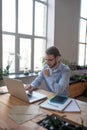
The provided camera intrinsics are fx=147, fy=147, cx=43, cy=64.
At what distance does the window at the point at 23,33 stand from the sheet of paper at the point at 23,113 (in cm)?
206

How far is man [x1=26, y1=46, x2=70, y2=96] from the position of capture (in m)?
1.75

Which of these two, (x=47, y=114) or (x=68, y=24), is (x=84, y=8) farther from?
(x=47, y=114)

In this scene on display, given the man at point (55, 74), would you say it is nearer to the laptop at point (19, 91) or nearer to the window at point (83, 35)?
the laptop at point (19, 91)

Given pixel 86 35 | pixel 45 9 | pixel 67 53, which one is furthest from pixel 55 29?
pixel 86 35

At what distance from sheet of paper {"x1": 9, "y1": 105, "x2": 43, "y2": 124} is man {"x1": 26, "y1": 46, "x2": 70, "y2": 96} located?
0.47 m

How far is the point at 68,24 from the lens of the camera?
4.39 metres

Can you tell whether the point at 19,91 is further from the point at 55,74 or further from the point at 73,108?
the point at 55,74

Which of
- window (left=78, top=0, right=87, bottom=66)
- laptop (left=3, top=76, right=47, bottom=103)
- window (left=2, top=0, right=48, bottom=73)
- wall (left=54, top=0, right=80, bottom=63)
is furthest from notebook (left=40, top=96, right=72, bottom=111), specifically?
window (left=78, top=0, right=87, bottom=66)

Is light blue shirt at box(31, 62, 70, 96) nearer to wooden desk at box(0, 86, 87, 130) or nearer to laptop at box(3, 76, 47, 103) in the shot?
laptop at box(3, 76, 47, 103)

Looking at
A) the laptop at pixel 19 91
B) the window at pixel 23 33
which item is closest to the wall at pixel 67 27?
the window at pixel 23 33

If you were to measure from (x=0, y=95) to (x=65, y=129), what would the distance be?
3.01 ft

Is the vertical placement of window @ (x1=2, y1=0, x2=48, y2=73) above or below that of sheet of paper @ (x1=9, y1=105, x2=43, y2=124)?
above

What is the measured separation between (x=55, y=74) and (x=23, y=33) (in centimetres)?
195

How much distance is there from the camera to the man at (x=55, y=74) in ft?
5.74
